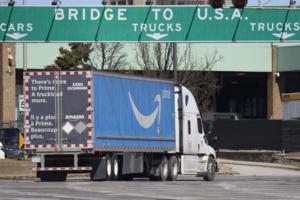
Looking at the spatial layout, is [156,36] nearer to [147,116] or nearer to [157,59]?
[147,116]

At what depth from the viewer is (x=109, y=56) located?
194 ft

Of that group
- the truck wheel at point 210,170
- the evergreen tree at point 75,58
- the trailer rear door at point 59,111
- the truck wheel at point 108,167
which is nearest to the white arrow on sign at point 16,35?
the trailer rear door at point 59,111

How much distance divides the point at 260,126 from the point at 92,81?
23852 millimetres

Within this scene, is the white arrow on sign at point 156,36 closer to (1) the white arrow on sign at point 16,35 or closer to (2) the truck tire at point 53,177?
(1) the white arrow on sign at point 16,35

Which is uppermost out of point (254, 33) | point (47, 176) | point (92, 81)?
point (254, 33)

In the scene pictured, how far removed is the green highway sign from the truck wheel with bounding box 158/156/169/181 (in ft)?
15.6

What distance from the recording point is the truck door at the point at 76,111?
28016 mm

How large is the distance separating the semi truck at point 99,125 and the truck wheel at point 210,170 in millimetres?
1429

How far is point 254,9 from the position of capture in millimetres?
32906

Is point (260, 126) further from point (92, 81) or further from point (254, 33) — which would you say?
point (92, 81)

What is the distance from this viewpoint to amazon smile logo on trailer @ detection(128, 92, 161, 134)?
30.4 meters

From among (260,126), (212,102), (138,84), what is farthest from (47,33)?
(212,102)

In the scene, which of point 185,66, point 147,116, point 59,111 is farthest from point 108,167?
point 185,66

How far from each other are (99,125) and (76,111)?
0.90 meters
